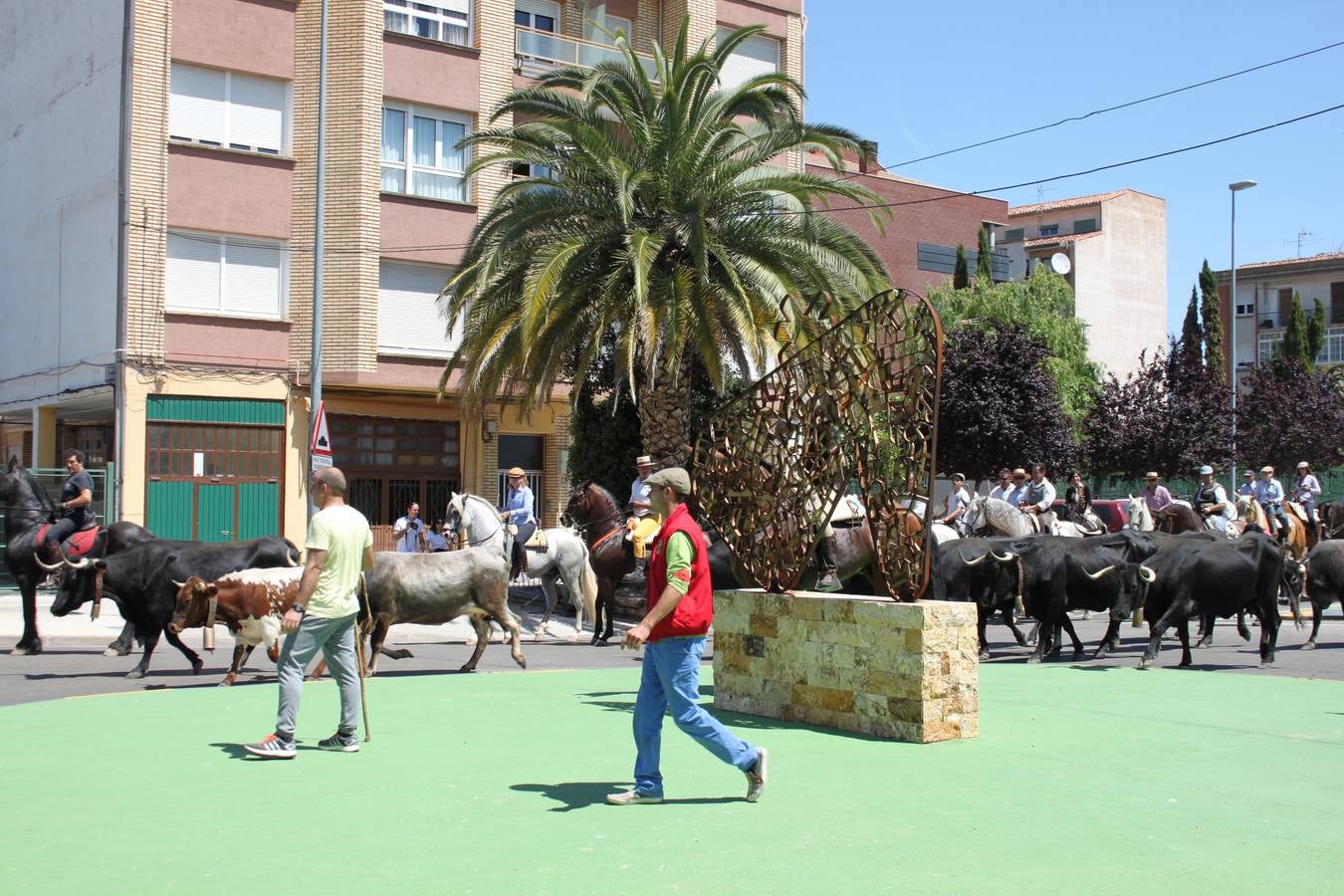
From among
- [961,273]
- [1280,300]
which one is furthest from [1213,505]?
[1280,300]

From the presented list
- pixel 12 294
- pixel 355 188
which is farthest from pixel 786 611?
pixel 12 294

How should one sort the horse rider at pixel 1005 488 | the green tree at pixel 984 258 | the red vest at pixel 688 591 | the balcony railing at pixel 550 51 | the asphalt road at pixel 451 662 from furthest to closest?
1. the green tree at pixel 984 258
2. the balcony railing at pixel 550 51
3. the horse rider at pixel 1005 488
4. the asphalt road at pixel 451 662
5. the red vest at pixel 688 591

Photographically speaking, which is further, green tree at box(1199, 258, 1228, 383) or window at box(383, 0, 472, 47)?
green tree at box(1199, 258, 1228, 383)

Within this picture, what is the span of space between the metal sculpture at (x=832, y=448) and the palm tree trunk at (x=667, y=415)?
1013 cm

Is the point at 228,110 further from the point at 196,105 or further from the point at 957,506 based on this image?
the point at 957,506

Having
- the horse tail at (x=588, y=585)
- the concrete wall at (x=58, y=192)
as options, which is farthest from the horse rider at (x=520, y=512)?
the concrete wall at (x=58, y=192)

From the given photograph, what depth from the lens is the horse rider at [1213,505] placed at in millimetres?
22312

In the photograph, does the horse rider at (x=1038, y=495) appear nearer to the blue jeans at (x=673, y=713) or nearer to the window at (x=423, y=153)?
the window at (x=423, y=153)

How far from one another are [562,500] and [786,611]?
21.6 meters

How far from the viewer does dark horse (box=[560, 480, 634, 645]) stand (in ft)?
65.5

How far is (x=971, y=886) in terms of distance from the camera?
631cm

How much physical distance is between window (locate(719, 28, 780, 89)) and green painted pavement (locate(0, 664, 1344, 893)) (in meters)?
25.7

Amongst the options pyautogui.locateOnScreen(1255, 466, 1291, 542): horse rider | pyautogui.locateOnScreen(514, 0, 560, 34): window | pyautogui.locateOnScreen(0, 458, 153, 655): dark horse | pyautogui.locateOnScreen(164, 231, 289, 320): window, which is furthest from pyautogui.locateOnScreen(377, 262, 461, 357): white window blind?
pyautogui.locateOnScreen(1255, 466, 1291, 542): horse rider

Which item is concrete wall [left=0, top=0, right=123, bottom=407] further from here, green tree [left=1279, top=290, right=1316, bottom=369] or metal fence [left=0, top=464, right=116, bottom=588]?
green tree [left=1279, top=290, right=1316, bottom=369]
